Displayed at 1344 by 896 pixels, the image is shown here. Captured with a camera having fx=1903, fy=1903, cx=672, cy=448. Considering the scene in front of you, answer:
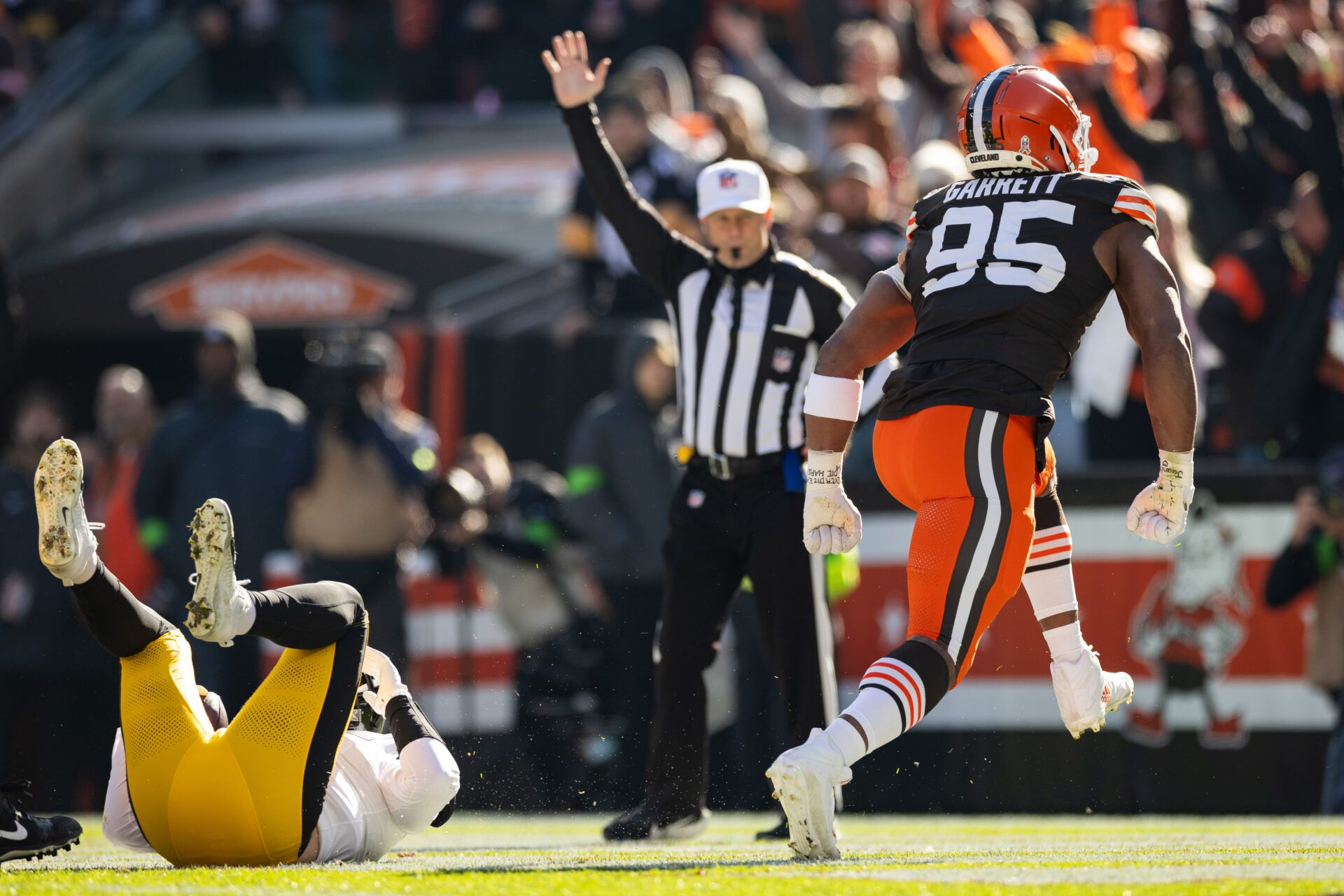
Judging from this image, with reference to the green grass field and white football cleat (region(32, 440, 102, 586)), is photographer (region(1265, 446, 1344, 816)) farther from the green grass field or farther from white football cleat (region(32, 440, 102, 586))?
white football cleat (region(32, 440, 102, 586))

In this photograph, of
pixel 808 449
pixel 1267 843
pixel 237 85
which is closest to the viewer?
pixel 808 449

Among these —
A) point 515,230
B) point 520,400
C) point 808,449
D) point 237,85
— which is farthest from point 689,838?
point 237,85

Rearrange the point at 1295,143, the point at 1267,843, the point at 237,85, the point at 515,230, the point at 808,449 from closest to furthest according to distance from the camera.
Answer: the point at 808,449 < the point at 1267,843 < the point at 1295,143 < the point at 515,230 < the point at 237,85

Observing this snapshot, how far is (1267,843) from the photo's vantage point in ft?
17.3

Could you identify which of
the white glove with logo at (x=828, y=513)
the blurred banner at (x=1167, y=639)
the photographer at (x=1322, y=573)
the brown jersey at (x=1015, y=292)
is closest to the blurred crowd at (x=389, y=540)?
the blurred banner at (x=1167, y=639)

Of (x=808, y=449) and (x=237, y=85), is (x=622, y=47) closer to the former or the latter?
(x=237, y=85)

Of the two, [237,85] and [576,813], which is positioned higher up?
[237,85]

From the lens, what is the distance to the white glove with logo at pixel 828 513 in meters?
4.64

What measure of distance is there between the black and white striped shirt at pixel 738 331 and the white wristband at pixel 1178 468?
1.53 metres

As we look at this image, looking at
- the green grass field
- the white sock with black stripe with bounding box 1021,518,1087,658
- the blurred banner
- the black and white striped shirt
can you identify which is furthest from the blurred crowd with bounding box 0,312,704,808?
the white sock with black stripe with bounding box 1021,518,1087,658

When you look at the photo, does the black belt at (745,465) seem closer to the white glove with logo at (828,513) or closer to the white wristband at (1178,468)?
the white glove with logo at (828,513)

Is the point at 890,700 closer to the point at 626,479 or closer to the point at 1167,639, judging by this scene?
the point at 1167,639

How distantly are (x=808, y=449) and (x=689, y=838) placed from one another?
168 centimetres

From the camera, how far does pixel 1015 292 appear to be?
4.45 m
